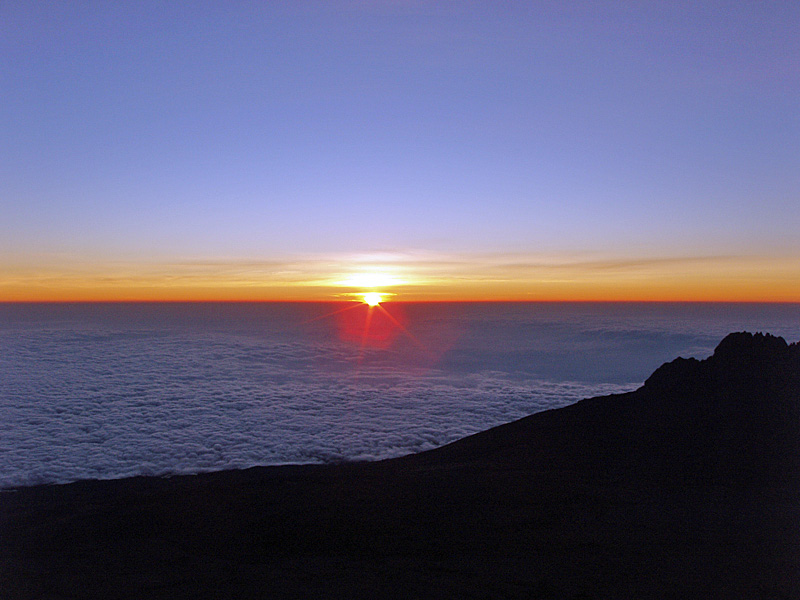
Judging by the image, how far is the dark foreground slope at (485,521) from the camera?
6.10 m

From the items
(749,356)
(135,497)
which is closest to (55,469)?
(135,497)

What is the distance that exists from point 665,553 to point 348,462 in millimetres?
9219

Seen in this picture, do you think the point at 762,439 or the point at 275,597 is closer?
the point at 275,597

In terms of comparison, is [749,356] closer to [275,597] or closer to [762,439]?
[762,439]

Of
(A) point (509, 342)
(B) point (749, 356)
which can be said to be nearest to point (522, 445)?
(B) point (749, 356)

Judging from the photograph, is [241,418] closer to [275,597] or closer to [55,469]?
[55,469]

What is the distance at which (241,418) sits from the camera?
19.6 meters

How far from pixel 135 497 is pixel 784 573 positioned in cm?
1070

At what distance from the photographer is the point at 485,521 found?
310 inches

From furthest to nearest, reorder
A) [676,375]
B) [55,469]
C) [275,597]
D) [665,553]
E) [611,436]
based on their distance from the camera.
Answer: [676,375] → [55,469] → [611,436] → [665,553] → [275,597]

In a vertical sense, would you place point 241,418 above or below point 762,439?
below

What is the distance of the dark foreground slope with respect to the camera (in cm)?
610

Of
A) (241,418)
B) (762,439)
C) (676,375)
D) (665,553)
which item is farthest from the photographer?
(241,418)

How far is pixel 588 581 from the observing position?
598 centimetres
